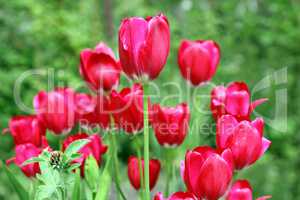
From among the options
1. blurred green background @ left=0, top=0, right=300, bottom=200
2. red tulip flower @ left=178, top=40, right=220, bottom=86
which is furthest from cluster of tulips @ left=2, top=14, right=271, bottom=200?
blurred green background @ left=0, top=0, right=300, bottom=200

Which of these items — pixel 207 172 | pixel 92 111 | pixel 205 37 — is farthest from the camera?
pixel 205 37

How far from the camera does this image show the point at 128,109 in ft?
2.85

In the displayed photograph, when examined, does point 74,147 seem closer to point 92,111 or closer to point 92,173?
point 92,173

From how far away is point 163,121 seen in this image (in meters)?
0.92

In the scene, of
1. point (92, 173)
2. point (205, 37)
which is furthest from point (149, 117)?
point (205, 37)

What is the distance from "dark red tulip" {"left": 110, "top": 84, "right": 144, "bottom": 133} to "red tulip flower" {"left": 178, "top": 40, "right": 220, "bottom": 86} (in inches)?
5.3

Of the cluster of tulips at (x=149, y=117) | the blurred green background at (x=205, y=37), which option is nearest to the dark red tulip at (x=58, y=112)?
the cluster of tulips at (x=149, y=117)

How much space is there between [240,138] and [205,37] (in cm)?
236

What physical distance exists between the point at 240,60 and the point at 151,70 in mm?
2560

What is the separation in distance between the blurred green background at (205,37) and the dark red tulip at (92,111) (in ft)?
4.69

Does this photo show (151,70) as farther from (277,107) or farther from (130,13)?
(130,13)

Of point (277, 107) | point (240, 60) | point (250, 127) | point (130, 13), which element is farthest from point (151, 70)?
point (130, 13)

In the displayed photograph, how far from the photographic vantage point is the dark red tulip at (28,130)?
0.92 meters

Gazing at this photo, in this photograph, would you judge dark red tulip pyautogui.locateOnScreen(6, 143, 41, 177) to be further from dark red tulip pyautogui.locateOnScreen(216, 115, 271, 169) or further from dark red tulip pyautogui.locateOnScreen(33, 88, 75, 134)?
dark red tulip pyautogui.locateOnScreen(216, 115, 271, 169)
